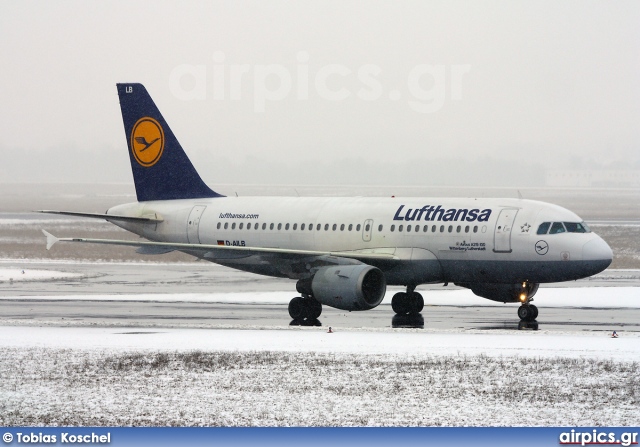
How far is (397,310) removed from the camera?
115 feet

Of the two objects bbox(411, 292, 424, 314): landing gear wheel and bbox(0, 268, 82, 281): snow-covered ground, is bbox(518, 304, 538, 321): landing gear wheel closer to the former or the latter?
bbox(411, 292, 424, 314): landing gear wheel

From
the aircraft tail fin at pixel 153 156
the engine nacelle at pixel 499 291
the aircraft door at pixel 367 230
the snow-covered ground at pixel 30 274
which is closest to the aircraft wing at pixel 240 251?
the aircraft door at pixel 367 230

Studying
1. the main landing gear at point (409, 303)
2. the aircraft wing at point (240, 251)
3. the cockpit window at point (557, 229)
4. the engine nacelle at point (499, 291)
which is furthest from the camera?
the main landing gear at point (409, 303)

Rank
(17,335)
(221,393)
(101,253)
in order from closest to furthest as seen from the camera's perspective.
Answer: (221,393) → (17,335) → (101,253)

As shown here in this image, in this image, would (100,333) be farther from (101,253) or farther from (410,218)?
(101,253)

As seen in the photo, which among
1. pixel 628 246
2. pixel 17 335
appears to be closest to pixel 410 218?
pixel 17 335

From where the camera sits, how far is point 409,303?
35000 mm

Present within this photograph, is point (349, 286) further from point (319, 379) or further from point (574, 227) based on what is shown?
point (319, 379)

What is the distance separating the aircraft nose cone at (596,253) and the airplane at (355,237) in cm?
3

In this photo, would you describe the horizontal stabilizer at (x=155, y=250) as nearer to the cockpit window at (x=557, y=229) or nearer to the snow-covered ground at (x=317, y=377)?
the snow-covered ground at (x=317, y=377)

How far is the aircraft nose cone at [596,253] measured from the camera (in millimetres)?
31656

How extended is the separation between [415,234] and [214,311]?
21.8 feet

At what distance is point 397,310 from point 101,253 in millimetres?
34696

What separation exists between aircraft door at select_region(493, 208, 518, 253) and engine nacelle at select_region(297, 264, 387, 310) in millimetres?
3472
